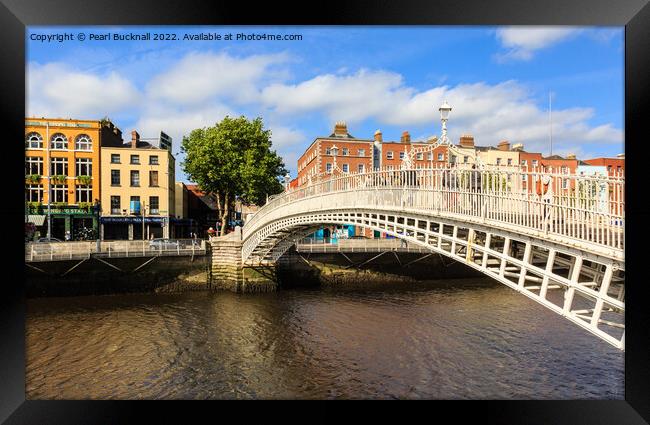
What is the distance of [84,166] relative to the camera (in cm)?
2488

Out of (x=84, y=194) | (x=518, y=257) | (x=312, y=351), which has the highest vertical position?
(x=84, y=194)

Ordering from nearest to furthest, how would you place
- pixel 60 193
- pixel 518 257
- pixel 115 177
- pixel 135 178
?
pixel 518 257
pixel 60 193
pixel 115 177
pixel 135 178

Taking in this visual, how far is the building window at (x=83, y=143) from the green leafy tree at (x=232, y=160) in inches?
206

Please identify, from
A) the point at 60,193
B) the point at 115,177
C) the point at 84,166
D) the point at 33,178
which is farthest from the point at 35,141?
the point at 115,177

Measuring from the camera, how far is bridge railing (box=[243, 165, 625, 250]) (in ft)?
17.8

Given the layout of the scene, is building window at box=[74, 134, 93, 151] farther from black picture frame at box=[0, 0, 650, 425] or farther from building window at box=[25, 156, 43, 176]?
black picture frame at box=[0, 0, 650, 425]

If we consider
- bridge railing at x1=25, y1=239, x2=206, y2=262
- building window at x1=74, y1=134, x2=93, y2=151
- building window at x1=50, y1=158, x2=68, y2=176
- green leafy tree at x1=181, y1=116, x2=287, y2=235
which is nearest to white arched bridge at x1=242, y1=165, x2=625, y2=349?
bridge railing at x1=25, y1=239, x2=206, y2=262

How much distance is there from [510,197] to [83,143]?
82.7 feet

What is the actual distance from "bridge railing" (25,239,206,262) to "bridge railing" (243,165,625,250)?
29.2 ft

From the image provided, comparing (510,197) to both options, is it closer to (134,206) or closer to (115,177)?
(134,206)

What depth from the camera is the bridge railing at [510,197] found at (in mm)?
5425

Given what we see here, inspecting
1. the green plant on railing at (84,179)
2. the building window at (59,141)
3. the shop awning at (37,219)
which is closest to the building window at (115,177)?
the green plant on railing at (84,179)

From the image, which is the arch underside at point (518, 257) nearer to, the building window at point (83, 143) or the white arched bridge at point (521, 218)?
the white arched bridge at point (521, 218)
